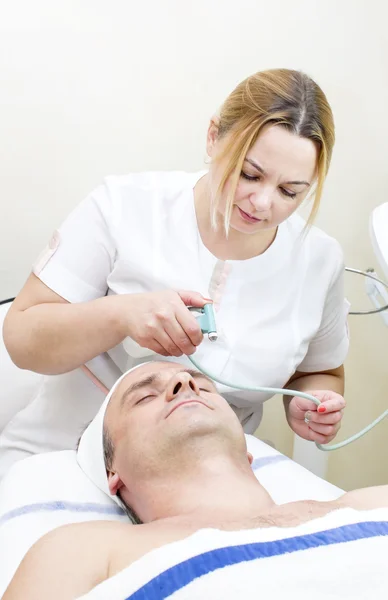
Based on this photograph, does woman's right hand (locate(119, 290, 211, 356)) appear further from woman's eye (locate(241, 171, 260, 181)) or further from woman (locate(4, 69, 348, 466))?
woman's eye (locate(241, 171, 260, 181))

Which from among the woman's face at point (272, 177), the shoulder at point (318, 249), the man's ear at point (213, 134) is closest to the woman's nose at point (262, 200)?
the woman's face at point (272, 177)

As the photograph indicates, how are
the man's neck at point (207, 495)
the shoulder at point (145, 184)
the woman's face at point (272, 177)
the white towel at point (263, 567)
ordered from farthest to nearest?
the shoulder at point (145, 184) < the woman's face at point (272, 177) < the man's neck at point (207, 495) < the white towel at point (263, 567)

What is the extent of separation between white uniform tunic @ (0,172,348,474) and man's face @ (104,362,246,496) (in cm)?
13

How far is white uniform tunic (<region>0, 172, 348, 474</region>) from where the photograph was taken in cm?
136

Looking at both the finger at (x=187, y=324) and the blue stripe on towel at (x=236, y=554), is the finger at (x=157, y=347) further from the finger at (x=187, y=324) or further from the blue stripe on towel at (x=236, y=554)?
the blue stripe on towel at (x=236, y=554)

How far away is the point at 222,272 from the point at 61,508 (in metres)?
0.55

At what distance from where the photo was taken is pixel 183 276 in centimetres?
138

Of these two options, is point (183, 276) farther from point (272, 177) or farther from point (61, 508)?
point (61, 508)

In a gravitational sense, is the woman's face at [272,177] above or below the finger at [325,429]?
above

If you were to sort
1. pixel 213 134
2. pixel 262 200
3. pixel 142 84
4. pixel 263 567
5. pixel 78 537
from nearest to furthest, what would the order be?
pixel 263 567 → pixel 78 537 → pixel 262 200 → pixel 213 134 → pixel 142 84

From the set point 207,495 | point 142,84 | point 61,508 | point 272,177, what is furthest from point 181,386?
point 142,84

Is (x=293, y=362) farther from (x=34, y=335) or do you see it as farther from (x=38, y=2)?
(x=38, y=2)

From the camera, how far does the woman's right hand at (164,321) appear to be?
114cm

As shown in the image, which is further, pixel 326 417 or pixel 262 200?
pixel 326 417
